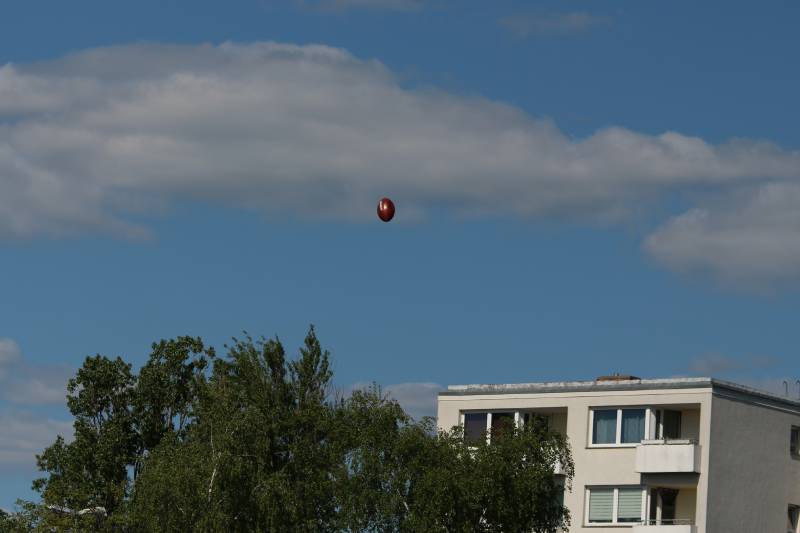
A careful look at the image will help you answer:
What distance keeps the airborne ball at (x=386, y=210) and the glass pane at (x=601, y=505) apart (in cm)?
2178

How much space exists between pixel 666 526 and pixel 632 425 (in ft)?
16.3

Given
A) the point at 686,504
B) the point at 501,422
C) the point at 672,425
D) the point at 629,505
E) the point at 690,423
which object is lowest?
the point at 629,505

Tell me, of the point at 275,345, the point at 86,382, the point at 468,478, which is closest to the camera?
the point at 468,478

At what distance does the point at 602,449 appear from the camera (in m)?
78.6

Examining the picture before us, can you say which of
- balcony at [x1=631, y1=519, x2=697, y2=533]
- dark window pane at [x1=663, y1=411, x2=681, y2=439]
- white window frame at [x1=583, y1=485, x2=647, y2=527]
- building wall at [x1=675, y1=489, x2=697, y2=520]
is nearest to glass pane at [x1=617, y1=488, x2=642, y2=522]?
white window frame at [x1=583, y1=485, x2=647, y2=527]

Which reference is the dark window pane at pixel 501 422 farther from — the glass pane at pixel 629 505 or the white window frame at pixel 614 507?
the glass pane at pixel 629 505

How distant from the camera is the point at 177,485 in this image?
72375mm

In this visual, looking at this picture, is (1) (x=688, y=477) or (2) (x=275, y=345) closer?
(1) (x=688, y=477)

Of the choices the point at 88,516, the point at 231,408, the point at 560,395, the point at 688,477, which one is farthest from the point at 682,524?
the point at 88,516

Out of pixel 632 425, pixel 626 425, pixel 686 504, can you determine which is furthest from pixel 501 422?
pixel 686 504

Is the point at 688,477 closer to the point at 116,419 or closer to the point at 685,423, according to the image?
the point at 685,423

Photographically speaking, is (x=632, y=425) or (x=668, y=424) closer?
(x=668, y=424)

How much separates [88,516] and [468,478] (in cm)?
3636

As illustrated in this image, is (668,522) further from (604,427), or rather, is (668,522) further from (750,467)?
(604,427)
